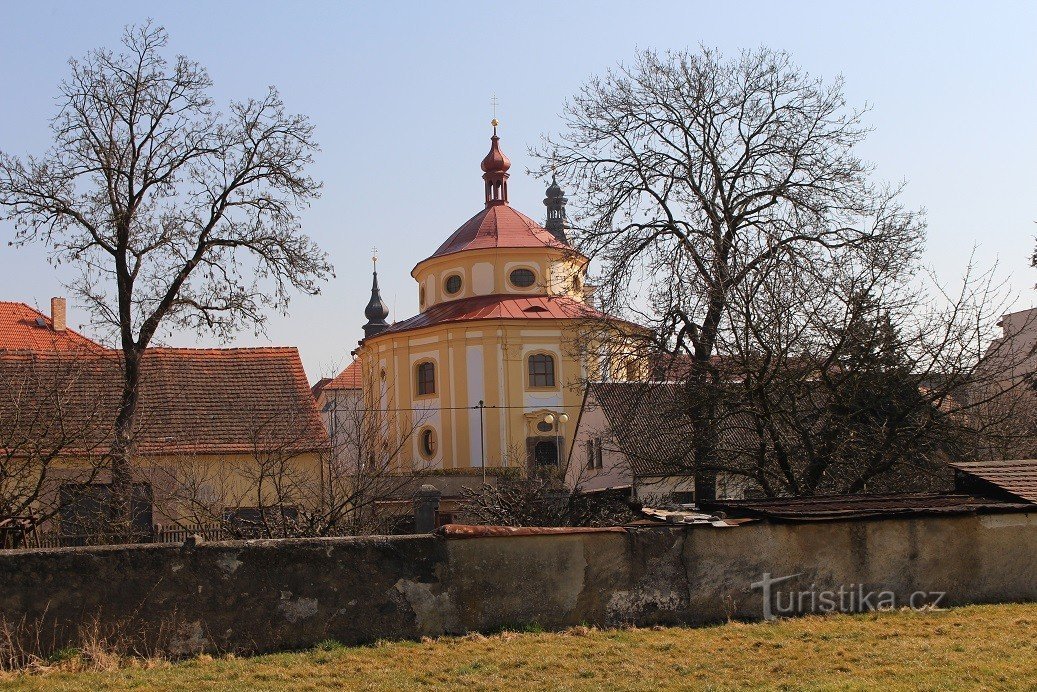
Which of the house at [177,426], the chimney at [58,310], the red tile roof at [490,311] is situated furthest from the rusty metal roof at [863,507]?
the chimney at [58,310]

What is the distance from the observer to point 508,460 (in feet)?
146

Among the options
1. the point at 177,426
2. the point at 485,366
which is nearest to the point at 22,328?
the point at 485,366

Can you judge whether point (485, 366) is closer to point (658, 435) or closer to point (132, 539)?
Result: point (658, 435)

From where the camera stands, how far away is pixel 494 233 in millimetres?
48969

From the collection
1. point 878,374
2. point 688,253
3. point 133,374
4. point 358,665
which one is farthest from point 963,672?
point 133,374

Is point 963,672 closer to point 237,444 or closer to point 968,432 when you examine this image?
point 968,432

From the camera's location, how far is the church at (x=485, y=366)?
45094 millimetres

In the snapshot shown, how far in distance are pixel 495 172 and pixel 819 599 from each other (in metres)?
45.1

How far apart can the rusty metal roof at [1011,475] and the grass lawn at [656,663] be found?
4.79 ft

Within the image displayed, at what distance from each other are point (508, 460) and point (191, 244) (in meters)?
24.7

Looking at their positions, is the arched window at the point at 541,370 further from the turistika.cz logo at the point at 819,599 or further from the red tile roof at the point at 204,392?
Result: the turistika.cz logo at the point at 819,599

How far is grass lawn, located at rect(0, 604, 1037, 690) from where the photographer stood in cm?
728

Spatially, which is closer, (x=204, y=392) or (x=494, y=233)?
(x=204, y=392)

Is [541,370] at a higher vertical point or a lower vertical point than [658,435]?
higher
